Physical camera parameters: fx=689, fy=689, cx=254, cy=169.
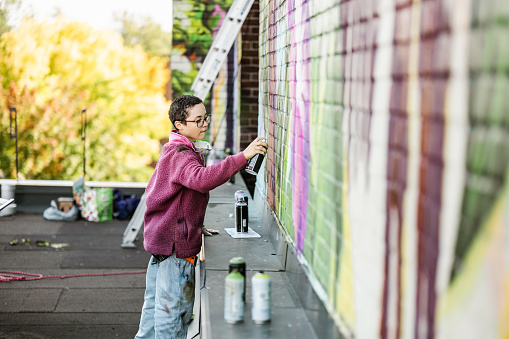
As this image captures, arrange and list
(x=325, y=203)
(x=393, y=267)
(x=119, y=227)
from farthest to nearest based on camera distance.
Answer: (x=119, y=227) → (x=325, y=203) → (x=393, y=267)

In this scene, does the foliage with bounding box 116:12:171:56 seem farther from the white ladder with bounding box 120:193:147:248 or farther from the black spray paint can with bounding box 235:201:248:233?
the black spray paint can with bounding box 235:201:248:233

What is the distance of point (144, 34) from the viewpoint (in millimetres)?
26359

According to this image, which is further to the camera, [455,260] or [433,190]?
[433,190]

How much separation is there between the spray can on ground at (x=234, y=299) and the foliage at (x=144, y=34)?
936 inches

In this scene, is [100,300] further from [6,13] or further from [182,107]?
[6,13]

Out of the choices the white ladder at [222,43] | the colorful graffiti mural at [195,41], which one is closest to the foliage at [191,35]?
the colorful graffiti mural at [195,41]

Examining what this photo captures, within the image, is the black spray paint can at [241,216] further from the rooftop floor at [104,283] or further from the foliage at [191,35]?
the foliage at [191,35]

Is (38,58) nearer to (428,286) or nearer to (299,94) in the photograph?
(299,94)

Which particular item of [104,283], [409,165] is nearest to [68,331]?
[104,283]

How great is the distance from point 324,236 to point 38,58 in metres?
20.1

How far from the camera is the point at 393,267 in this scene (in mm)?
1940

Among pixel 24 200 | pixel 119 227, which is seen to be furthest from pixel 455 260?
pixel 24 200

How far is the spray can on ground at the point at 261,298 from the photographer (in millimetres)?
2939

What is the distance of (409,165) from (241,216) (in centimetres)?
315
